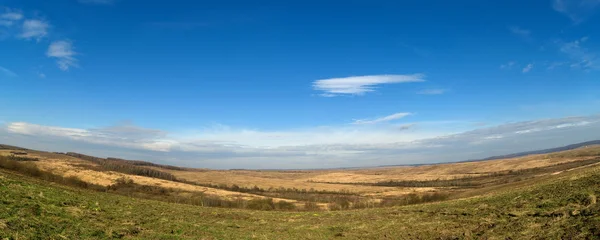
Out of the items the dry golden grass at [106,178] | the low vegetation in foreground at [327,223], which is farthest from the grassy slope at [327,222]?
the dry golden grass at [106,178]

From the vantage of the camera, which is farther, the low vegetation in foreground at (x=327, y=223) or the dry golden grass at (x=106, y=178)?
the dry golden grass at (x=106, y=178)

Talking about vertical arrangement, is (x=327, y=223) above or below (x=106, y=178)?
above

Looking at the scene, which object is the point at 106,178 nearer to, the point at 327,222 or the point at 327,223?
the point at 327,222

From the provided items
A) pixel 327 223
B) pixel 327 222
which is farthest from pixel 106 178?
pixel 327 223

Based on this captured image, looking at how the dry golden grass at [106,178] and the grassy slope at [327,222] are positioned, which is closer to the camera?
the grassy slope at [327,222]

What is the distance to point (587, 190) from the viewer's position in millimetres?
16625

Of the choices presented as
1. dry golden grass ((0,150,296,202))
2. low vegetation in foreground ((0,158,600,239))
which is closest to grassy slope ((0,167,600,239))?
low vegetation in foreground ((0,158,600,239))

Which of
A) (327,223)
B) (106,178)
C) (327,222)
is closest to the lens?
(327,223)

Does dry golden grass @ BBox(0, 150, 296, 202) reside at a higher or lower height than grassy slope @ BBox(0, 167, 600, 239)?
lower

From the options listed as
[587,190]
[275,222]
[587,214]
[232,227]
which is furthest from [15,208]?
[587,190]

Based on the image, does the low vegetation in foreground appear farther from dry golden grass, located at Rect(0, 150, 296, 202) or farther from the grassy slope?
dry golden grass, located at Rect(0, 150, 296, 202)

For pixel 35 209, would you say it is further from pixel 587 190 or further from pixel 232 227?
pixel 587 190

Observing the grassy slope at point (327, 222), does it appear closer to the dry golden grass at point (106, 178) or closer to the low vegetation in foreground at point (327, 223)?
the low vegetation in foreground at point (327, 223)

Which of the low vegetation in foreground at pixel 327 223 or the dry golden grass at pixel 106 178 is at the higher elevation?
the low vegetation in foreground at pixel 327 223
